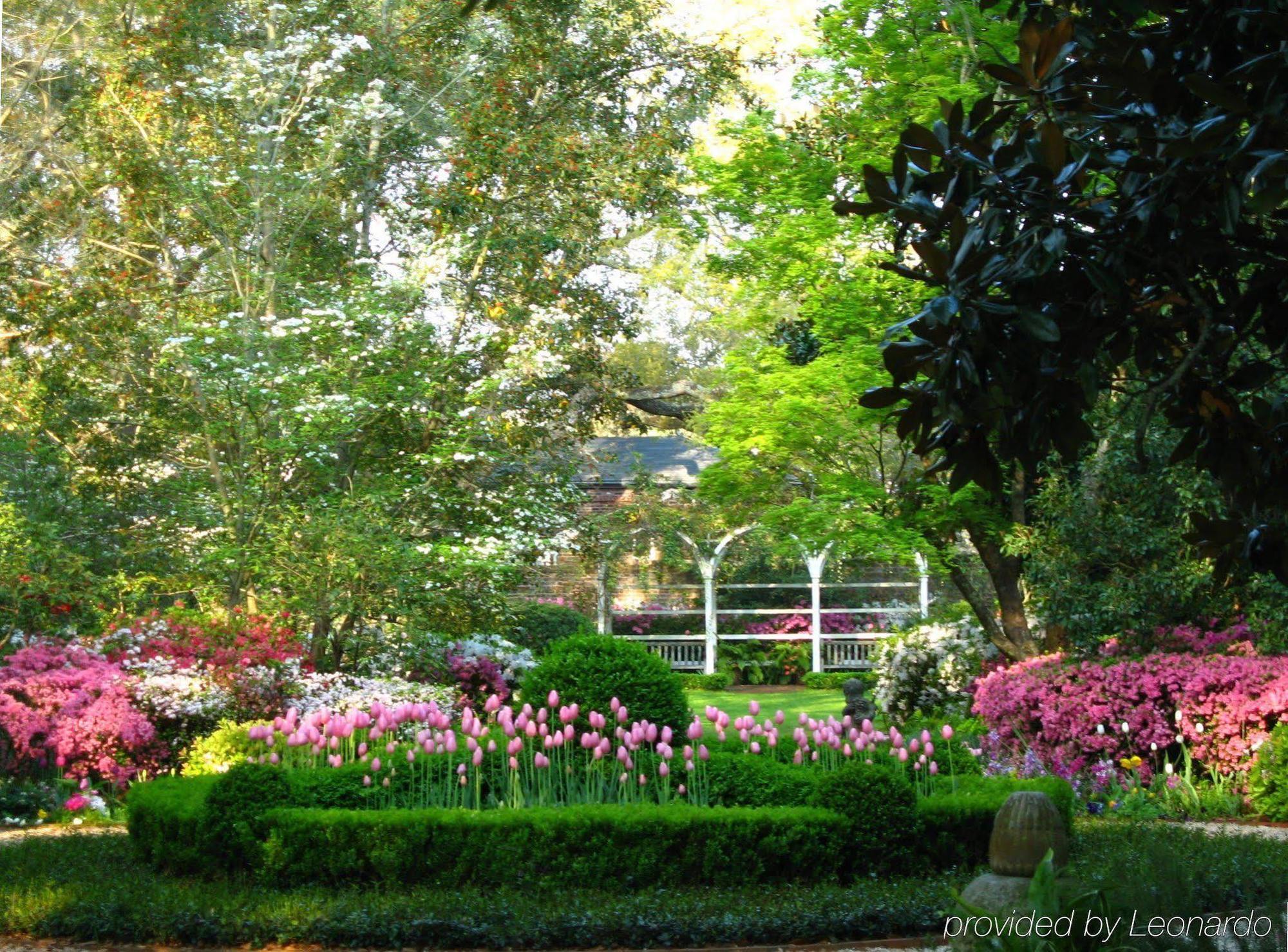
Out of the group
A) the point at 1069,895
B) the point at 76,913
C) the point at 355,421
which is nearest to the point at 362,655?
the point at 355,421

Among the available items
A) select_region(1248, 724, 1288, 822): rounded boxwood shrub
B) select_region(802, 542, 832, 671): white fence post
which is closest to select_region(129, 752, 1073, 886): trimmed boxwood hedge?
select_region(1248, 724, 1288, 822): rounded boxwood shrub

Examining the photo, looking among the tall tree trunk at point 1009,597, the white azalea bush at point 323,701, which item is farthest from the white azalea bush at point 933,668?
the white azalea bush at point 323,701

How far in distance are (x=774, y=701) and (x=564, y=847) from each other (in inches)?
487

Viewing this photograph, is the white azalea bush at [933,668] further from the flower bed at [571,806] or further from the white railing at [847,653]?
the white railing at [847,653]

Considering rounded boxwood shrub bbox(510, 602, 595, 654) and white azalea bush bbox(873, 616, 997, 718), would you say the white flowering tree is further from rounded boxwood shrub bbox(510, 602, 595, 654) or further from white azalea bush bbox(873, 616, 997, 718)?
white azalea bush bbox(873, 616, 997, 718)

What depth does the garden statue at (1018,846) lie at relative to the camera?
445 centimetres

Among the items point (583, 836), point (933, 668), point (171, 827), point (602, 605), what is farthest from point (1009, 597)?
point (602, 605)

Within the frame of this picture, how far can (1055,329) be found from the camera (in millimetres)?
2945

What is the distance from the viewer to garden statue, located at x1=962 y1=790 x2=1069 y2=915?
4445mm

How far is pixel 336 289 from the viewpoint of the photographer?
13.8 m

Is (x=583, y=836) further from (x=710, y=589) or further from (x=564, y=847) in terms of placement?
(x=710, y=589)

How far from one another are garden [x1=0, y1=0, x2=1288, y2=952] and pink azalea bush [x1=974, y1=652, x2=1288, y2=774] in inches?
1.6

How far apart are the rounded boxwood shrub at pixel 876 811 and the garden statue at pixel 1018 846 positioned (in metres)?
1.80

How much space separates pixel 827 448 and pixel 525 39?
6.27 meters
